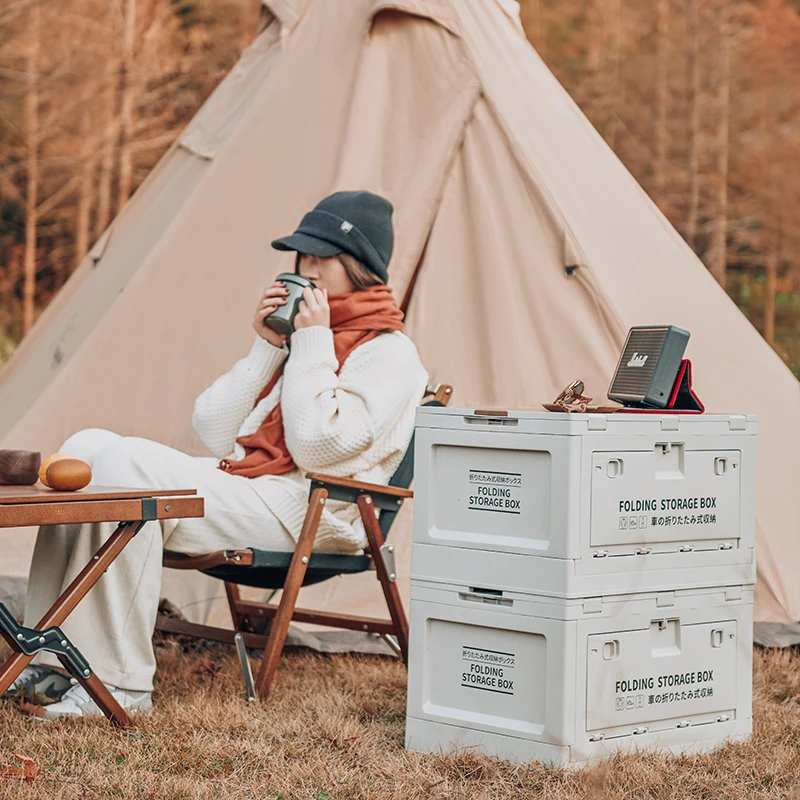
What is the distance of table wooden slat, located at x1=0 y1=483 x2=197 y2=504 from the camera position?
214 centimetres

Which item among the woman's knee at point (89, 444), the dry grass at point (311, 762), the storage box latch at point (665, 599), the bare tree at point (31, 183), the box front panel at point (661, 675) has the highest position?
the bare tree at point (31, 183)

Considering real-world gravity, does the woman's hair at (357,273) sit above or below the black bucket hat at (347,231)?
below

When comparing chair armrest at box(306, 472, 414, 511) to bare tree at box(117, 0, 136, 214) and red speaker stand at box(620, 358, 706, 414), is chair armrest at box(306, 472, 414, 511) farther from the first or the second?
bare tree at box(117, 0, 136, 214)

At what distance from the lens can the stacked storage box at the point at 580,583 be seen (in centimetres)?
218

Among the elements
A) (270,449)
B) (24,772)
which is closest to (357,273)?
(270,449)

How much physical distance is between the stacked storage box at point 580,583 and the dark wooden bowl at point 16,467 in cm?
79

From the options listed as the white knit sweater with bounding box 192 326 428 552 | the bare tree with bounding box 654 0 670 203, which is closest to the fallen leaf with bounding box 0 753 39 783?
the white knit sweater with bounding box 192 326 428 552

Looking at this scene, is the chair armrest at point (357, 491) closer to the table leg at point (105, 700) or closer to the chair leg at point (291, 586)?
the chair leg at point (291, 586)

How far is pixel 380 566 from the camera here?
9.57 ft

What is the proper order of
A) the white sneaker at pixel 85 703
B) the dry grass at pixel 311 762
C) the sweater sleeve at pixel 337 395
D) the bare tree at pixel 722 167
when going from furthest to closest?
the bare tree at pixel 722 167 → the sweater sleeve at pixel 337 395 → the white sneaker at pixel 85 703 → the dry grass at pixel 311 762

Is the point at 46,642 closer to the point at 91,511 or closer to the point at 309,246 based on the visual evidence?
the point at 91,511

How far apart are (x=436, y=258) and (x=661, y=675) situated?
6.65ft

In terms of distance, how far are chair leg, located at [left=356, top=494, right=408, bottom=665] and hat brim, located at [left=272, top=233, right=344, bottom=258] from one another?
0.65 meters

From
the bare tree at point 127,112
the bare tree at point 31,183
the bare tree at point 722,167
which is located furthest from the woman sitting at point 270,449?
the bare tree at point 722,167
